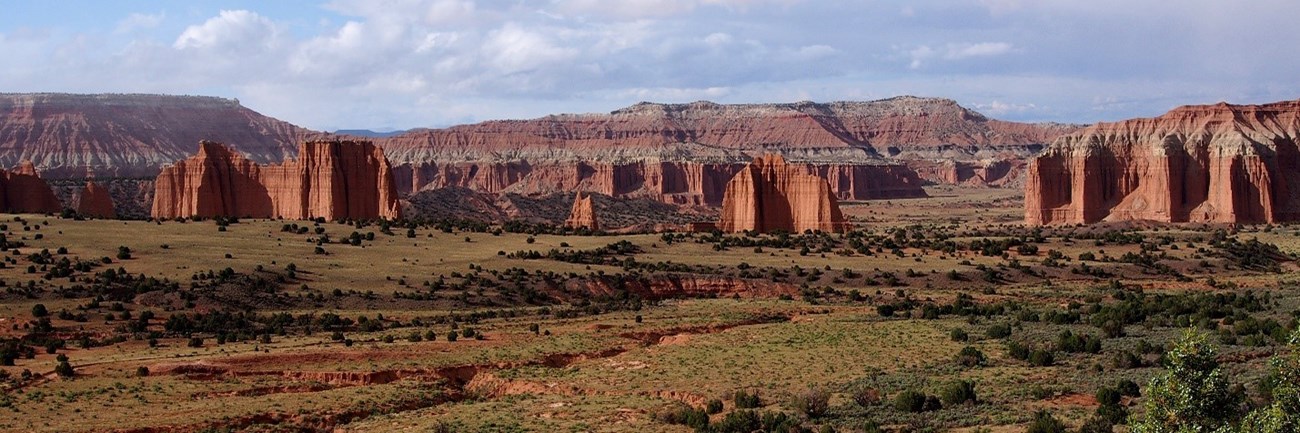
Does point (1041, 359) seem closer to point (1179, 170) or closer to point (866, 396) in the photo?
point (866, 396)

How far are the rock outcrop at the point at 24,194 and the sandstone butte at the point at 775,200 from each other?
179ft

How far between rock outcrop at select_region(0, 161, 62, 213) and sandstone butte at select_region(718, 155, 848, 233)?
5457 centimetres

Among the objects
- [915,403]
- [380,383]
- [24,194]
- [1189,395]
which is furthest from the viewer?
[24,194]

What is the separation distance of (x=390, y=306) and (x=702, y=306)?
14.7m

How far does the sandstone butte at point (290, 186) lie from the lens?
360 feet

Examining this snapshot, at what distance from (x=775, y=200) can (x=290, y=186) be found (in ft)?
128

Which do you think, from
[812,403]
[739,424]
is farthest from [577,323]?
[739,424]

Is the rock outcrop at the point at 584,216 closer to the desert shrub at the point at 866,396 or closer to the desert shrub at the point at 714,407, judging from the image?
the desert shrub at the point at 866,396

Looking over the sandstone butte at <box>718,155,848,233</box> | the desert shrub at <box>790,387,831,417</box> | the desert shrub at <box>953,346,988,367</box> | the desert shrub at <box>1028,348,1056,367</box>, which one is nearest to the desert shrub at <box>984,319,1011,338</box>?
the desert shrub at <box>953,346,988,367</box>

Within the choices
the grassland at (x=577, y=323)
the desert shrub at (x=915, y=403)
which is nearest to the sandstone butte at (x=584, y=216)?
the grassland at (x=577, y=323)

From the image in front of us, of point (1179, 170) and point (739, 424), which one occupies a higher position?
point (1179, 170)

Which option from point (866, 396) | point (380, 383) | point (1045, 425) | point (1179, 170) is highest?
point (1179, 170)

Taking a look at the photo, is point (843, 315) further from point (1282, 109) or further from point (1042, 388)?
point (1282, 109)

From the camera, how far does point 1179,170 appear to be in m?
130
